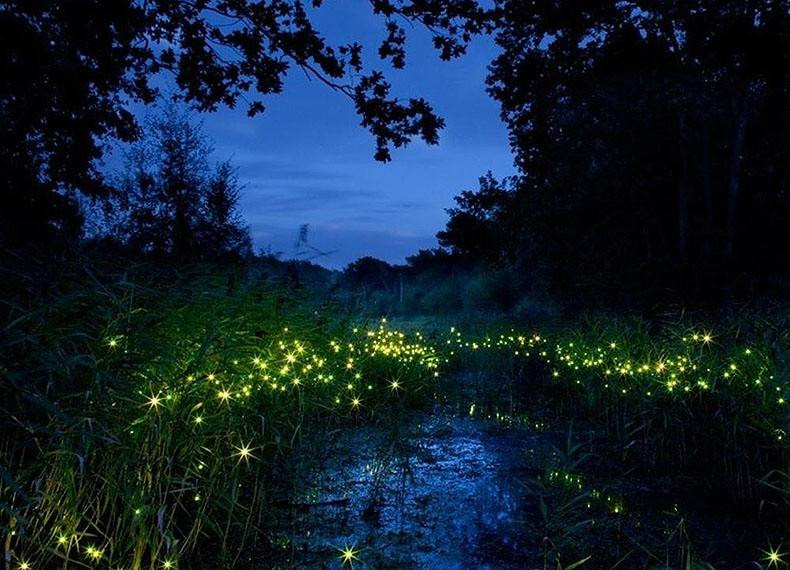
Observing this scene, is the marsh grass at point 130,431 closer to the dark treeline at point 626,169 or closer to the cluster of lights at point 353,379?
the cluster of lights at point 353,379

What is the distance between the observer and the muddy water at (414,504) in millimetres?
3432

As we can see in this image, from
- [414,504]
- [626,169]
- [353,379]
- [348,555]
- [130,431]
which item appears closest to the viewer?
[348,555]

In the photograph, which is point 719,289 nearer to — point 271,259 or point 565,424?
point 565,424

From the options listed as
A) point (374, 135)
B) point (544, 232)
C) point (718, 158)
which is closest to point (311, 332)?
point (374, 135)

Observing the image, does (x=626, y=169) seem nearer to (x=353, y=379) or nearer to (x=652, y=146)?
(x=652, y=146)

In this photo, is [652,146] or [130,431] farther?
[652,146]

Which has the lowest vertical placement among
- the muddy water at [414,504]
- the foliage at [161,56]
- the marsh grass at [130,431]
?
the muddy water at [414,504]

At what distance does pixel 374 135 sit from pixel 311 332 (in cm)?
241

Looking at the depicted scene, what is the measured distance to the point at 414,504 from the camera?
425 centimetres

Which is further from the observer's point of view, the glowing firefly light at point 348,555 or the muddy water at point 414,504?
the muddy water at point 414,504

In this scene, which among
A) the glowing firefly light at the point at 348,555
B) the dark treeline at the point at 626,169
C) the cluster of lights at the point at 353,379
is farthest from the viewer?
the dark treeline at the point at 626,169

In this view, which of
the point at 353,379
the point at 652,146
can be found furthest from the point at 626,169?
the point at 353,379

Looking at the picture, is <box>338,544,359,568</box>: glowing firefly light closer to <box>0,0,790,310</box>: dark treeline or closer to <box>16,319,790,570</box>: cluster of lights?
<box>16,319,790,570</box>: cluster of lights

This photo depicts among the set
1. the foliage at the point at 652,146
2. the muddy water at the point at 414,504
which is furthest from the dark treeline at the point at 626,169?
the muddy water at the point at 414,504
